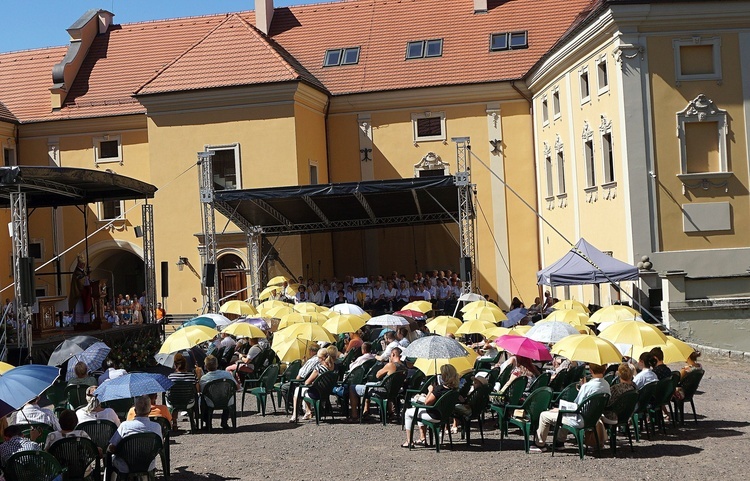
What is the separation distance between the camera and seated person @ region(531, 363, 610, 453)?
37.1 ft

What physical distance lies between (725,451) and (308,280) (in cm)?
2173

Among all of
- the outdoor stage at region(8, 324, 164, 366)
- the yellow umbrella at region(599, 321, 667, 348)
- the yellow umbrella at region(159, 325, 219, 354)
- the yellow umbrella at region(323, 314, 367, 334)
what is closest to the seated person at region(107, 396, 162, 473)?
the yellow umbrella at region(159, 325, 219, 354)

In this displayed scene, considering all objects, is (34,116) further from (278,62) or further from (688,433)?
(688,433)

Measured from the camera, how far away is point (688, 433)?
1267 cm

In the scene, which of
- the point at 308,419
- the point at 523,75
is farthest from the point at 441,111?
the point at 308,419

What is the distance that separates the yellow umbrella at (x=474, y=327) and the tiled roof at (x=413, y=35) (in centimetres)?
1838

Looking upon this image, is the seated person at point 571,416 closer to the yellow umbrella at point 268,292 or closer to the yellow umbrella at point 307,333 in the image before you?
the yellow umbrella at point 307,333

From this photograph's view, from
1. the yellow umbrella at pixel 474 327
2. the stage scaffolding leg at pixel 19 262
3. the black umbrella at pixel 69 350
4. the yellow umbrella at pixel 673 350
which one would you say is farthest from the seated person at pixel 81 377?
the yellow umbrella at pixel 673 350

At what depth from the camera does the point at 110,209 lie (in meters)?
36.1

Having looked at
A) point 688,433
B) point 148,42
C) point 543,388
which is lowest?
point 688,433

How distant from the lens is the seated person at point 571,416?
11312 millimetres

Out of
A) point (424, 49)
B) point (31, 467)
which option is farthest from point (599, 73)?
point (31, 467)

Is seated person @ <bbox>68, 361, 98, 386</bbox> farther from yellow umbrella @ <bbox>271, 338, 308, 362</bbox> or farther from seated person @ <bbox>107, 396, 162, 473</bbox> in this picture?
seated person @ <bbox>107, 396, 162, 473</bbox>

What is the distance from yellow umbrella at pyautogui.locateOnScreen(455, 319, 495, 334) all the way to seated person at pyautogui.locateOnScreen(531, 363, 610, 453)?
5210 millimetres
